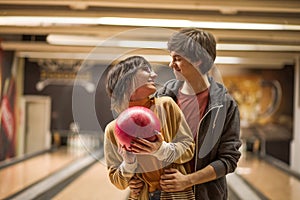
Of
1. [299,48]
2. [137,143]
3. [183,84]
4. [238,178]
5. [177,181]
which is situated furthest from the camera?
[299,48]

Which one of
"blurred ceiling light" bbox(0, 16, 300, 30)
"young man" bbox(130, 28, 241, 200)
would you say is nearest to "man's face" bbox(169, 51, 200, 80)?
"young man" bbox(130, 28, 241, 200)

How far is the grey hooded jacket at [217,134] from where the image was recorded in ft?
4.49

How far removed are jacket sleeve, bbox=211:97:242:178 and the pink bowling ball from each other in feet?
1.03

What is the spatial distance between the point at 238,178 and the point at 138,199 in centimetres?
632

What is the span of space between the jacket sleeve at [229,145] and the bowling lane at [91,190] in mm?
Answer: 3813

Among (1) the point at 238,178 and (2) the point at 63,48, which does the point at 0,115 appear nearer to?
(2) the point at 63,48

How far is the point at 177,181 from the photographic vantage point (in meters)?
1.27

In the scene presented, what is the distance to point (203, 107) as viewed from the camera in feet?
4.61

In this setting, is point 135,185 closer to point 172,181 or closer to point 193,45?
point 172,181

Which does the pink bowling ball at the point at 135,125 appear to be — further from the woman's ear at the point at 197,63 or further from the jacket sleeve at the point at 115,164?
the woman's ear at the point at 197,63

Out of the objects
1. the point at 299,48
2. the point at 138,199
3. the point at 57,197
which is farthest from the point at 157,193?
the point at 299,48

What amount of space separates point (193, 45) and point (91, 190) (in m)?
5.07

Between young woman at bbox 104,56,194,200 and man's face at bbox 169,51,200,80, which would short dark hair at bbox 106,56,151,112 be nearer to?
young woman at bbox 104,56,194,200

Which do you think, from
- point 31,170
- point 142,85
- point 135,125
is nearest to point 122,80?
point 142,85
